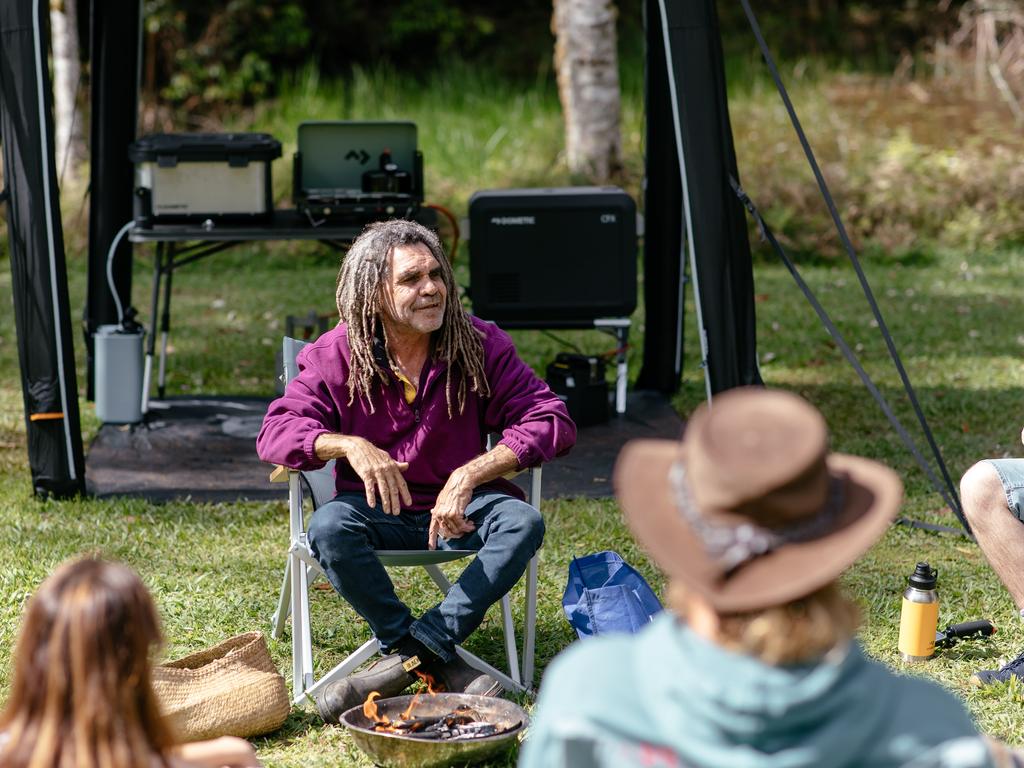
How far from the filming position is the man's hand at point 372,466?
342 cm

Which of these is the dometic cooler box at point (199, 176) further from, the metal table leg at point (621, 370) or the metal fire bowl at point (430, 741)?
the metal fire bowl at point (430, 741)

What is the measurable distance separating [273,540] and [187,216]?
73.5 inches

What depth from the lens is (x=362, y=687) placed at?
3332 millimetres

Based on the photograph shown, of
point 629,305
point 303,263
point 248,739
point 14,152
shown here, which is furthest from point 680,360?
point 303,263

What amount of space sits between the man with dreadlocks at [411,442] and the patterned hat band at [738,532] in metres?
1.77

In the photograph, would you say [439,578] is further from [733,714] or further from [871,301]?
[733,714]

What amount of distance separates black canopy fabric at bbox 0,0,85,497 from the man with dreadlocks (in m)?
1.49

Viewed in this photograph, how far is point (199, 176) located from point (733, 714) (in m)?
4.82

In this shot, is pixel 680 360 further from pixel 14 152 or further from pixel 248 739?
pixel 248 739

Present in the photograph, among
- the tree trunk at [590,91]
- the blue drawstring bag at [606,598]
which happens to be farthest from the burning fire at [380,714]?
the tree trunk at [590,91]

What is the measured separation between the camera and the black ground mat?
5.21 meters

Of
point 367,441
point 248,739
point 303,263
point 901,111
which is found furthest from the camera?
point 901,111

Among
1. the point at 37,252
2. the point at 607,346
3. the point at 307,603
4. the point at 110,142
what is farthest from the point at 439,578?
the point at 607,346

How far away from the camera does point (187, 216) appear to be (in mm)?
5961
